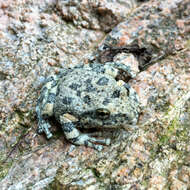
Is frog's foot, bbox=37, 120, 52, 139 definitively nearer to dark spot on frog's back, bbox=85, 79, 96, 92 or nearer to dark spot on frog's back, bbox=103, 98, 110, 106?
dark spot on frog's back, bbox=85, 79, 96, 92

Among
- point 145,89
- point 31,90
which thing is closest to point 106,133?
point 145,89

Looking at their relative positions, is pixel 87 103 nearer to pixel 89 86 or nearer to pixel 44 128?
pixel 89 86

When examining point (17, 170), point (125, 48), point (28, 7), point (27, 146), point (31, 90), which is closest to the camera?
point (17, 170)

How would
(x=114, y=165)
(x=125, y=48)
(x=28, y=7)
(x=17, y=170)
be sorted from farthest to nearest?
(x=28, y=7) → (x=125, y=48) → (x=17, y=170) → (x=114, y=165)

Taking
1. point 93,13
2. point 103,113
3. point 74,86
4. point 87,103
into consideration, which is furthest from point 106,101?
point 93,13

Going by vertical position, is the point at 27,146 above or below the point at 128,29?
below

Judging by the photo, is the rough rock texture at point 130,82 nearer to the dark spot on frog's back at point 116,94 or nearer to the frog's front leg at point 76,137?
the frog's front leg at point 76,137

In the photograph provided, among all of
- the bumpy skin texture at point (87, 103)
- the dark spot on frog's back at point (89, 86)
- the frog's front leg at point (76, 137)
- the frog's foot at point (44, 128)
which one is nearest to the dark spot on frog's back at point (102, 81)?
the bumpy skin texture at point (87, 103)

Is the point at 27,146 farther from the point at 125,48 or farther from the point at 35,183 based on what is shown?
the point at 125,48
